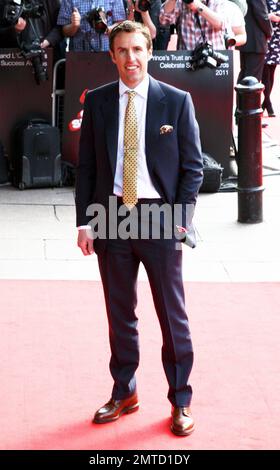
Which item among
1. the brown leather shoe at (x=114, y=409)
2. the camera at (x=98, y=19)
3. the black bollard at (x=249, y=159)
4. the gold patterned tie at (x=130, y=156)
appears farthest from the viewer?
the camera at (x=98, y=19)

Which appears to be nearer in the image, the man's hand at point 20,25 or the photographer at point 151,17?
the man's hand at point 20,25

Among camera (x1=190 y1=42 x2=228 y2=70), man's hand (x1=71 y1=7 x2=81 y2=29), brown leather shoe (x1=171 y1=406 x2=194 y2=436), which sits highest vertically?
man's hand (x1=71 y1=7 x2=81 y2=29)

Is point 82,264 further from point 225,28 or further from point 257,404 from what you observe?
point 225,28

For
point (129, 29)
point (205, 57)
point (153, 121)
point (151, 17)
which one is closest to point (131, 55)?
point (129, 29)

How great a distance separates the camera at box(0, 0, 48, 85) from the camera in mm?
11570

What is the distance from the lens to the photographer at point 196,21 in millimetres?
11781

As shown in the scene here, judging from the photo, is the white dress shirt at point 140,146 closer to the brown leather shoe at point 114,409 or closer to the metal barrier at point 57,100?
the brown leather shoe at point 114,409

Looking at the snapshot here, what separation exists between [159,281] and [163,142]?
0.75 meters

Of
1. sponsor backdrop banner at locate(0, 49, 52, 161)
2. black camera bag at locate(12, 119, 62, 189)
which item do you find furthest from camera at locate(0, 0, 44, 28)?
black camera bag at locate(12, 119, 62, 189)

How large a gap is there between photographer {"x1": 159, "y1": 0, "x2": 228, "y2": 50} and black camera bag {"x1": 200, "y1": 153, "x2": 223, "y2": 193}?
1312 mm

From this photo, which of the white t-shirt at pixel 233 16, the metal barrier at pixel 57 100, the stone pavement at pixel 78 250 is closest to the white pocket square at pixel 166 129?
the stone pavement at pixel 78 250

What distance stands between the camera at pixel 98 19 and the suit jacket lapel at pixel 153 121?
232 inches

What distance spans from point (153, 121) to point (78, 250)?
4.02 meters
